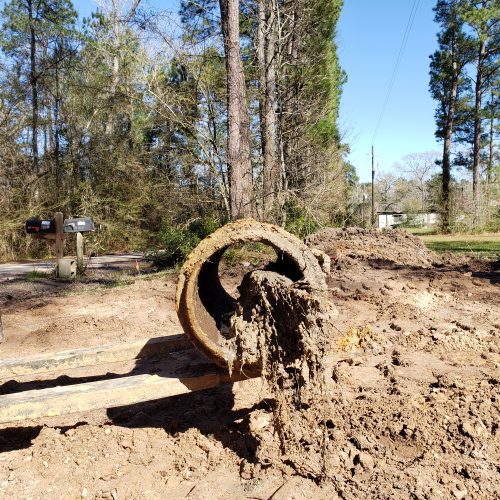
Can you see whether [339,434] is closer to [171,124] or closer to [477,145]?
[171,124]

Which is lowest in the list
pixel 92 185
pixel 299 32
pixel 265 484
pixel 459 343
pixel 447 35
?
pixel 265 484

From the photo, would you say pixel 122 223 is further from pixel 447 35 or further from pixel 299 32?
pixel 447 35

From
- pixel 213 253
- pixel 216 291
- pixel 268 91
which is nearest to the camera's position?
pixel 213 253

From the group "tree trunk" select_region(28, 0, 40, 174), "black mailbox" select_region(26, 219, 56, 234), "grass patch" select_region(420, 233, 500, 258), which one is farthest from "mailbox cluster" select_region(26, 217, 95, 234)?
"tree trunk" select_region(28, 0, 40, 174)

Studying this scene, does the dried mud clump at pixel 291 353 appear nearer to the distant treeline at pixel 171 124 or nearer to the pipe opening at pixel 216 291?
Result: the pipe opening at pixel 216 291

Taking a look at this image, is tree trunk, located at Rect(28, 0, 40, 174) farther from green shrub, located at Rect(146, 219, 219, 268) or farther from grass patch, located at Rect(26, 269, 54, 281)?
green shrub, located at Rect(146, 219, 219, 268)

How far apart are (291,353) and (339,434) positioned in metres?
0.56

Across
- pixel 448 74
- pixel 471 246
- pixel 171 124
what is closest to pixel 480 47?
pixel 448 74

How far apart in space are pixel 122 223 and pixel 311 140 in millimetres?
8680

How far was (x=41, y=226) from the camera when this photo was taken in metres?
9.15

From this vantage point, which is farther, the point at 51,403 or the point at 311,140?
the point at 311,140

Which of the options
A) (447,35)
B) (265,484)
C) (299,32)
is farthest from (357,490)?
(447,35)

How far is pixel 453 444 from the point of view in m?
2.46

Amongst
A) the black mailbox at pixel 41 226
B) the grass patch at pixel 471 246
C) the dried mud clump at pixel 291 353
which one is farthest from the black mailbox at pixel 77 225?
the grass patch at pixel 471 246
